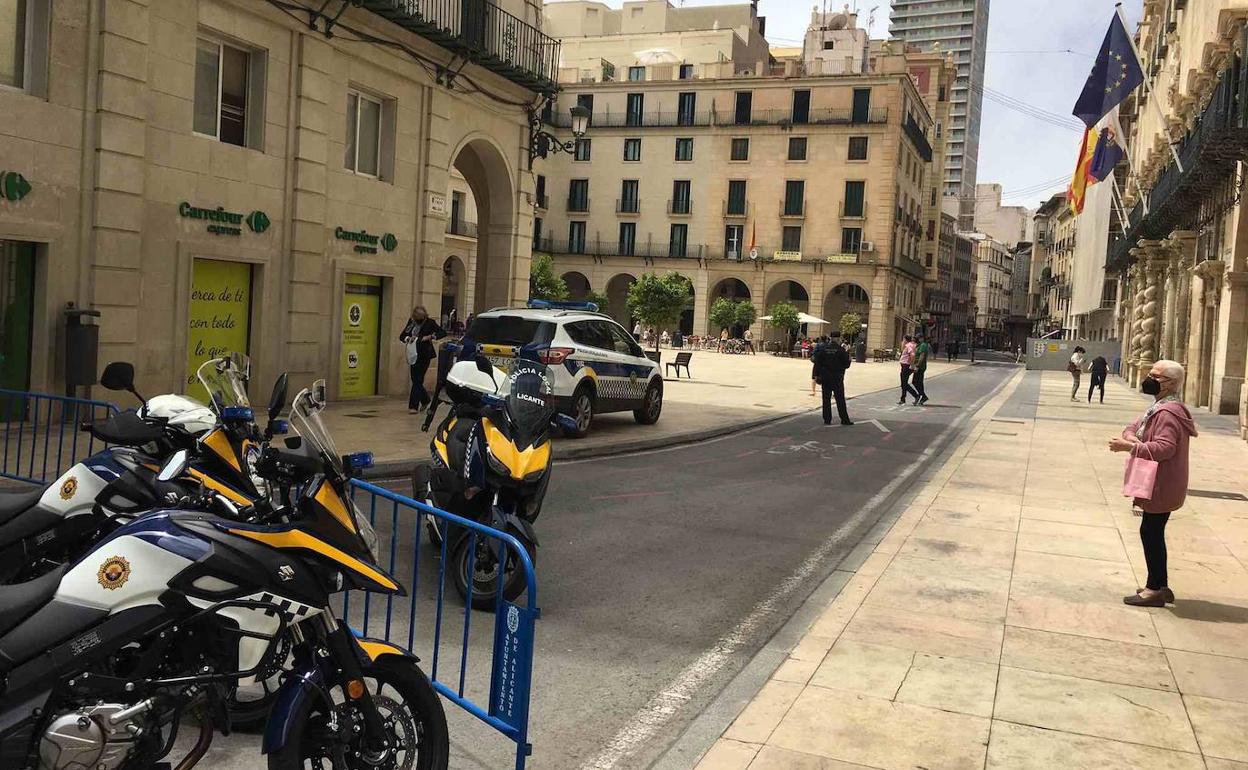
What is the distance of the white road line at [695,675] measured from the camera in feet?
14.4

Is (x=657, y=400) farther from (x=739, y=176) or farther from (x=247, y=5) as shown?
(x=739, y=176)

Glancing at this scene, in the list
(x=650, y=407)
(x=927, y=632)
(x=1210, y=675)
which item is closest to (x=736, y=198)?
(x=650, y=407)

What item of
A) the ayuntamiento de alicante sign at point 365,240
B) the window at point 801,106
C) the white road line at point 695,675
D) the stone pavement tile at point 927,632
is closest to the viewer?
the white road line at point 695,675

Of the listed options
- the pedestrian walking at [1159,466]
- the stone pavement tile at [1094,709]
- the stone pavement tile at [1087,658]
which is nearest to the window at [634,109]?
the pedestrian walking at [1159,466]

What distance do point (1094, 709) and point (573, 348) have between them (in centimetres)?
974

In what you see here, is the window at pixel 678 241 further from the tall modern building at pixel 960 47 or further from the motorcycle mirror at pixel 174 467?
the tall modern building at pixel 960 47

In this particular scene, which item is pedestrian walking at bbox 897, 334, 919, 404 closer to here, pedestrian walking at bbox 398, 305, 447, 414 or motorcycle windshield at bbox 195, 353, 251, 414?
pedestrian walking at bbox 398, 305, 447, 414

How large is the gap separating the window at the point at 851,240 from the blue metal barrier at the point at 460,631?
194ft

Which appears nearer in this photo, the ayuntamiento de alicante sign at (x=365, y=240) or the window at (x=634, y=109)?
the ayuntamiento de alicante sign at (x=365, y=240)

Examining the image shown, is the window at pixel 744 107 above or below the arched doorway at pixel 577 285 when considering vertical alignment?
above

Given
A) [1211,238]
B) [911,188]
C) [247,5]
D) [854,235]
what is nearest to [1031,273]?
[911,188]

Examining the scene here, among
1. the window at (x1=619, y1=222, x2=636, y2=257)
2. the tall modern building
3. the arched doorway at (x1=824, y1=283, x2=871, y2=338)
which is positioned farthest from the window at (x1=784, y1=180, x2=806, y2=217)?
the tall modern building

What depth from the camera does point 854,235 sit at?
63406mm

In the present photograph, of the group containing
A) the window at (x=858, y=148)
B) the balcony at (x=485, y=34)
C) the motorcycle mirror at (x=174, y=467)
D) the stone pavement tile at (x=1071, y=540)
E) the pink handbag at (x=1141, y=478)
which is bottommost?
the stone pavement tile at (x=1071, y=540)
